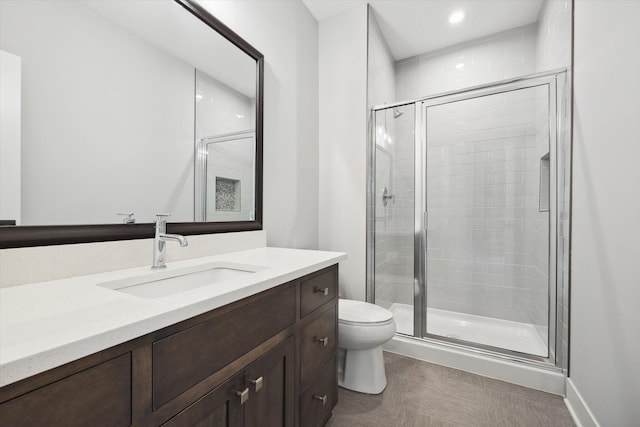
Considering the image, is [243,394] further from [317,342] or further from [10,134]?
[10,134]

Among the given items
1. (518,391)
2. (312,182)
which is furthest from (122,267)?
(518,391)

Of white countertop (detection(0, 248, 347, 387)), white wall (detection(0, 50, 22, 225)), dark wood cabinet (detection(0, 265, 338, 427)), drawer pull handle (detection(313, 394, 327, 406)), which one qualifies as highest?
white wall (detection(0, 50, 22, 225))

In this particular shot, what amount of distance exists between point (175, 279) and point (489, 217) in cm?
227

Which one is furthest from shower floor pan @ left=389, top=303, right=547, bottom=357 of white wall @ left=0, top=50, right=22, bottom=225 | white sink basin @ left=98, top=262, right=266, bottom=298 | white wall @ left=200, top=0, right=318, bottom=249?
white wall @ left=0, top=50, right=22, bottom=225

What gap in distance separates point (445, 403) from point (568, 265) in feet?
3.49

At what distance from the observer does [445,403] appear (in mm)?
1597

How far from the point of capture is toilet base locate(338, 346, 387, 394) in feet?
5.56

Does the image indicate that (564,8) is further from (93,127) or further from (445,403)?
(93,127)

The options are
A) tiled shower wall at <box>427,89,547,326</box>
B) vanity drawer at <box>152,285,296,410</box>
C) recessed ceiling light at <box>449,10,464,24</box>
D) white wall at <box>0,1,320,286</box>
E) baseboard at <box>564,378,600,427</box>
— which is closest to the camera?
vanity drawer at <box>152,285,296,410</box>

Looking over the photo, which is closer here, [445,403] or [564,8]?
[445,403]

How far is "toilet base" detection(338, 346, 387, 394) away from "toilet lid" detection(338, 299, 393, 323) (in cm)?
20

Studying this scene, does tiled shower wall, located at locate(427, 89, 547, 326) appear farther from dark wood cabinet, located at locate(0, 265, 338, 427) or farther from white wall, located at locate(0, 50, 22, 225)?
white wall, located at locate(0, 50, 22, 225)

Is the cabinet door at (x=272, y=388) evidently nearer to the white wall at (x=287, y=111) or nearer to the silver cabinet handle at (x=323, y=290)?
the silver cabinet handle at (x=323, y=290)

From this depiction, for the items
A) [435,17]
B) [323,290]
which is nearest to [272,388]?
[323,290]
